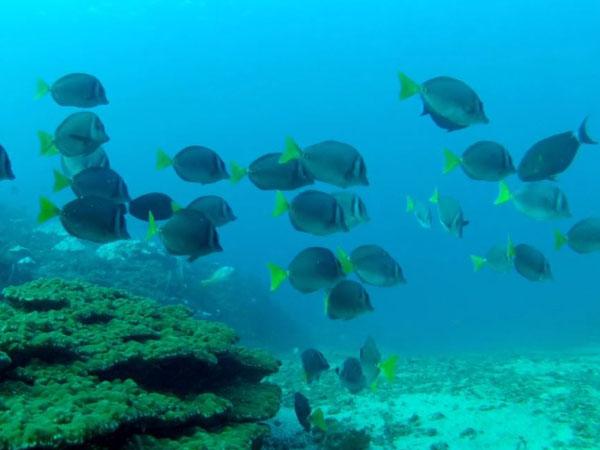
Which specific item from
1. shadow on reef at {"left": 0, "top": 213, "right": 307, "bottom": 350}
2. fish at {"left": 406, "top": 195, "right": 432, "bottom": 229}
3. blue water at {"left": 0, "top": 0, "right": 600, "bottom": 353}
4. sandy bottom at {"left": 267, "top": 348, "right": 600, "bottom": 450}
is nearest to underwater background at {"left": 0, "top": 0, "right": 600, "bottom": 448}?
blue water at {"left": 0, "top": 0, "right": 600, "bottom": 353}

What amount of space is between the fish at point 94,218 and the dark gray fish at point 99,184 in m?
0.51

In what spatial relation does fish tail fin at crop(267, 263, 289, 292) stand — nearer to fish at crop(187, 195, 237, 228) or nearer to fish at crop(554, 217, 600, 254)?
fish at crop(187, 195, 237, 228)

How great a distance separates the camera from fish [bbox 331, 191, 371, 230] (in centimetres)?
548

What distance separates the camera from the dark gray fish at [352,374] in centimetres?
631

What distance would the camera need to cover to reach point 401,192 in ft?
465

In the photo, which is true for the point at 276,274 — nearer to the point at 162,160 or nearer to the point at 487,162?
the point at 162,160

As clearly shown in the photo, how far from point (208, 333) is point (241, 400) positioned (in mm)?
737

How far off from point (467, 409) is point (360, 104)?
125m

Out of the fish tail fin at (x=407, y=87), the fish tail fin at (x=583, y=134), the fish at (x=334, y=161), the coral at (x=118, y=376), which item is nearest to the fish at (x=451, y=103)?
the fish tail fin at (x=407, y=87)

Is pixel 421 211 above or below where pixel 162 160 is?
above

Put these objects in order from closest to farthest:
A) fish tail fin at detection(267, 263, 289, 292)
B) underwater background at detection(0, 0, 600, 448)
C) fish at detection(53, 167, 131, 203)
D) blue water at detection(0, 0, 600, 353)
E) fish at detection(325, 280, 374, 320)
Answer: fish at detection(53, 167, 131, 203), fish tail fin at detection(267, 263, 289, 292), fish at detection(325, 280, 374, 320), underwater background at detection(0, 0, 600, 448), blue water at detection(0, 0, 600, 353)

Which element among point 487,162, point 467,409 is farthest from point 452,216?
point 467,409

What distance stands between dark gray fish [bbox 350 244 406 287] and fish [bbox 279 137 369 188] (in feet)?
2.86

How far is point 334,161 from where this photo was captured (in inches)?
193
